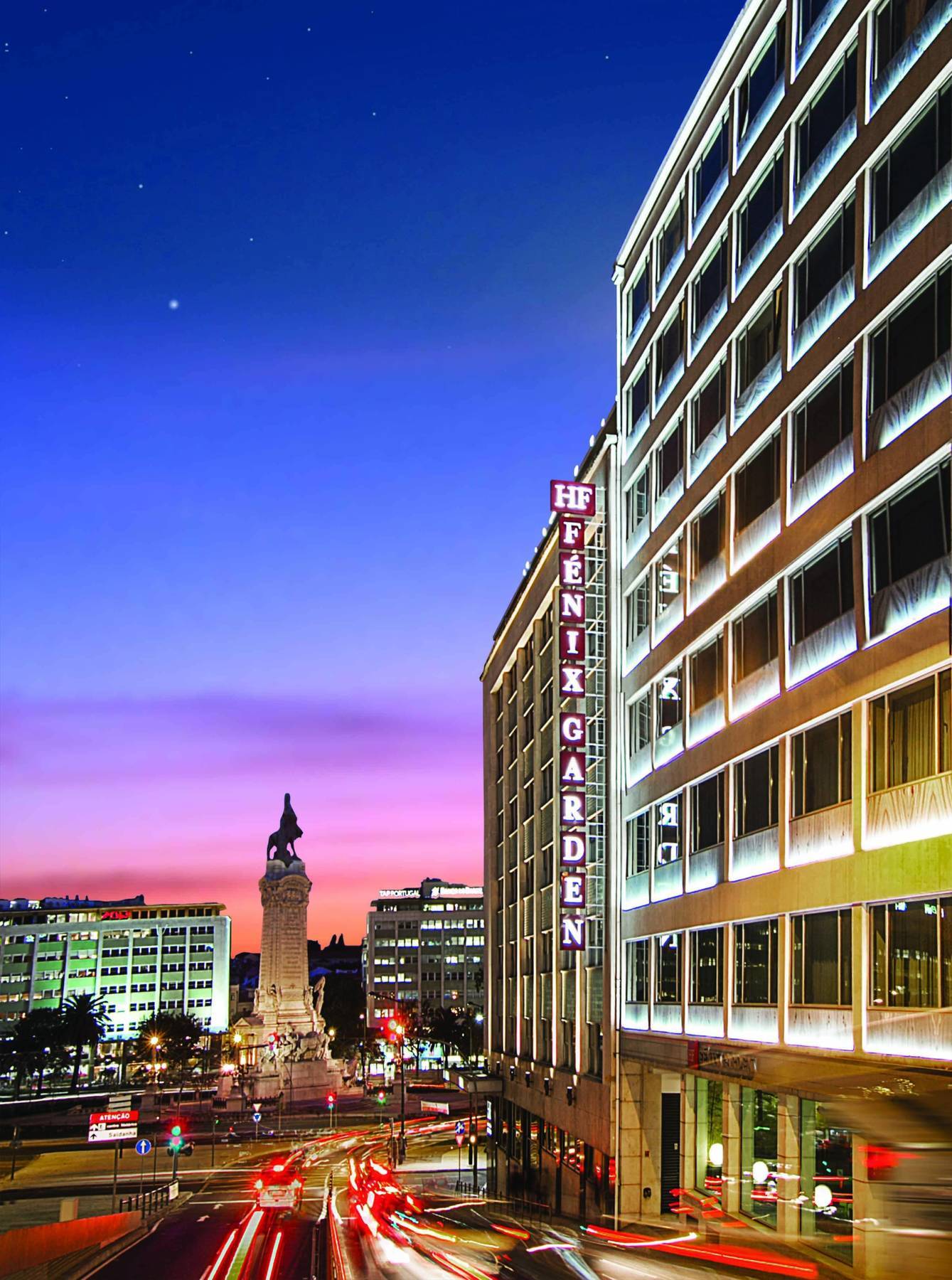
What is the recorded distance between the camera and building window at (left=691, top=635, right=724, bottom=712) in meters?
38.0

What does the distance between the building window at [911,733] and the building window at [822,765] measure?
1267 millimetres

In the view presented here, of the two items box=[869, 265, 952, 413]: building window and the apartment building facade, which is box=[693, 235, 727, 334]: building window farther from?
box=[869, 265, 952, 413]: building window

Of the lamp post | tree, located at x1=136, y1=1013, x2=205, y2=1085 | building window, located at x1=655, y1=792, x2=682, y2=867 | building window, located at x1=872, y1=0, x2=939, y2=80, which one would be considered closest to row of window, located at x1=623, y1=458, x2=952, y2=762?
building window, located at x1=655, y1=792, x2=682, y2=867

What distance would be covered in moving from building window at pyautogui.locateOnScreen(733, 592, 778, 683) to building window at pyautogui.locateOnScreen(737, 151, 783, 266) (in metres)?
10.6

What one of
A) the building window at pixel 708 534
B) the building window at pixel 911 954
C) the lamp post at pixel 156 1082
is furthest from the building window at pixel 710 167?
the lamp post at pixel 156 1082

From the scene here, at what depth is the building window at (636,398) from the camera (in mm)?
48656

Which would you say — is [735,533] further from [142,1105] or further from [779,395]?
[142,1105]

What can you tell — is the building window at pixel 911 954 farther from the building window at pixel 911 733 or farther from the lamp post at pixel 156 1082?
the lamp post at pixel 156 1082

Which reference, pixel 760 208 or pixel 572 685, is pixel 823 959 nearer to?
pixel 760 208

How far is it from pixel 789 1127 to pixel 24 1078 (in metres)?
180

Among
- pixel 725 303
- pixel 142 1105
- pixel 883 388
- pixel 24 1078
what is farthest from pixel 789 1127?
pixel 24 1078

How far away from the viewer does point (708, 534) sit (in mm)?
40062

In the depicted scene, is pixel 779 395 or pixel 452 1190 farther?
pixel 452 1190

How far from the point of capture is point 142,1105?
438 feet
